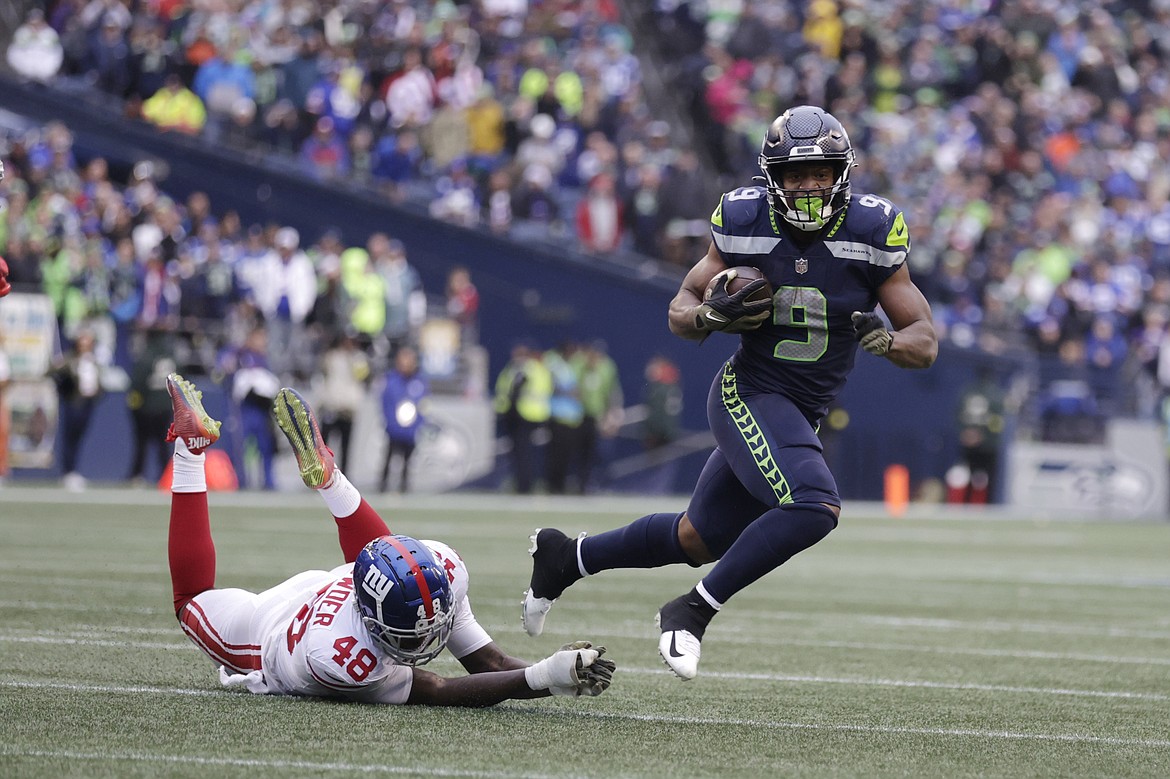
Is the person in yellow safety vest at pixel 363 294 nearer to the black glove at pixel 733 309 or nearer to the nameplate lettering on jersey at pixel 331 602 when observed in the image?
the black glove at pixel 733 309

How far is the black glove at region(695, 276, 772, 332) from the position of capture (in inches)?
206

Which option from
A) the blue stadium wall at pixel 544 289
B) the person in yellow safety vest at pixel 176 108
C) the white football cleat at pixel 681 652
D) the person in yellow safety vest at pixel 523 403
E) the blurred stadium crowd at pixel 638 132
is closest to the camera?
the white football cleat at pixel 681 652

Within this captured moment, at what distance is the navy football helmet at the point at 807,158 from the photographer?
17.5 feet

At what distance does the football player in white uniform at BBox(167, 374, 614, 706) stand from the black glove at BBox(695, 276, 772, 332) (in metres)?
1.08

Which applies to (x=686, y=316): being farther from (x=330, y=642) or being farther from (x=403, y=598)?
(x=330, y=642)

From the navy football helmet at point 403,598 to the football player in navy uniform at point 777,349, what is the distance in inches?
31.2

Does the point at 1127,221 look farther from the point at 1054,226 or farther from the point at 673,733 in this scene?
the point at 673,733

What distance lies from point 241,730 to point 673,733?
1.16m

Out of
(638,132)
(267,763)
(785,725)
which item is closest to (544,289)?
(638,132)

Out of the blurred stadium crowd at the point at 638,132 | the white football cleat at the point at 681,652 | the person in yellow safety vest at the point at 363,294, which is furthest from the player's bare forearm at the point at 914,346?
the person in yellow safety vest at the point at 363,294

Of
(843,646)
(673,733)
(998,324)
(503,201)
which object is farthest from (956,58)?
(673,733)

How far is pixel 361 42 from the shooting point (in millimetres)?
19625

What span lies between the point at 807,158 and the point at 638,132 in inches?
597

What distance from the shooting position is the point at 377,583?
4.57 meters
